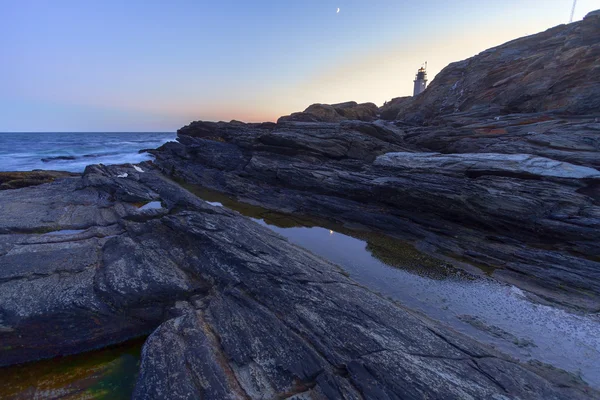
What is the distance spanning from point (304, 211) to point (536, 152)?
60.9 ft

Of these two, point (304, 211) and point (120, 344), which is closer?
point (120, 344)

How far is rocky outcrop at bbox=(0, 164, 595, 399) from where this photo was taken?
5.97 meters

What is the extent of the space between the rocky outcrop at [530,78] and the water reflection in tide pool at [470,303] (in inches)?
1025

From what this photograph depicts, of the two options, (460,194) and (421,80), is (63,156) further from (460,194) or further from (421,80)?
(421,80)

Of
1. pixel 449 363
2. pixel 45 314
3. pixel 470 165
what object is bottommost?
pixel 449 363

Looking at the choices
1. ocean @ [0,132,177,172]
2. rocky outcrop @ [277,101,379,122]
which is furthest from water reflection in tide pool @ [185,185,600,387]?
ocean @ [0,132,177,172]

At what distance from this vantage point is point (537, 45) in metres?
41.1

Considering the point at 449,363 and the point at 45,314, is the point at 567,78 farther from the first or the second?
the point at 45,314

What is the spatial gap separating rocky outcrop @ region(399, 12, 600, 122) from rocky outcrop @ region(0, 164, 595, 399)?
31927 millimetres

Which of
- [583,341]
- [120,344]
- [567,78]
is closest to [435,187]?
[583,341]

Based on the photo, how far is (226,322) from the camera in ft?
24.9

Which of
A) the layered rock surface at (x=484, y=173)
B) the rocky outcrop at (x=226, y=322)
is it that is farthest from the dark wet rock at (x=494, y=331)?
the layered rock surface at (x=484, y=173)

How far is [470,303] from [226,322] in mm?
9692

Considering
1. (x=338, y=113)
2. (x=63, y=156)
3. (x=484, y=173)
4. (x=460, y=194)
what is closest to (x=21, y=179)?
(x=460, y=194)
